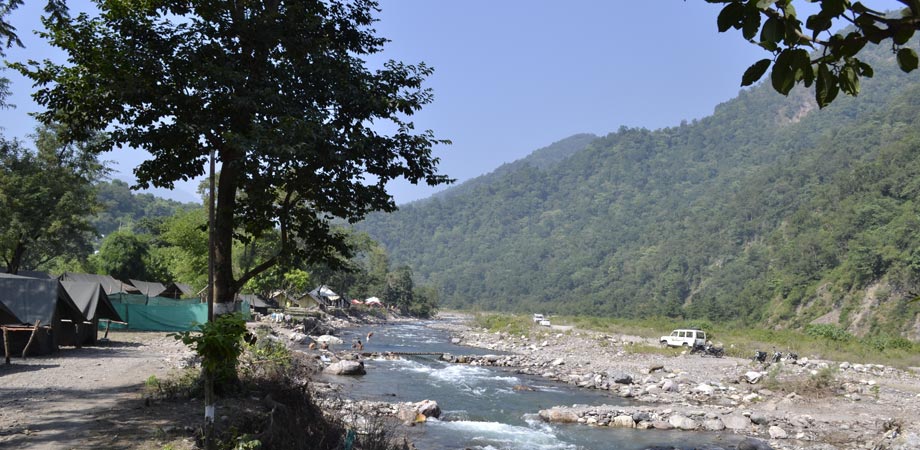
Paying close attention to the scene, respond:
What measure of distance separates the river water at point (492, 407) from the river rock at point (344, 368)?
2.11 ft

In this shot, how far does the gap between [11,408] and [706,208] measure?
158 metres

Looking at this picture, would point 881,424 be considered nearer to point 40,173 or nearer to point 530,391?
point 530,391

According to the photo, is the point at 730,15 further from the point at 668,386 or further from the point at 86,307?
the point at 668,386

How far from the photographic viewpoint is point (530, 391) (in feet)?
77.3

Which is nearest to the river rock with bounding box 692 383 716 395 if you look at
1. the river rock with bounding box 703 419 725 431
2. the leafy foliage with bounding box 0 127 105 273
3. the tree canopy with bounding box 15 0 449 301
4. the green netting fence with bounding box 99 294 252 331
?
the river rock with bounding box 703 419 725 431

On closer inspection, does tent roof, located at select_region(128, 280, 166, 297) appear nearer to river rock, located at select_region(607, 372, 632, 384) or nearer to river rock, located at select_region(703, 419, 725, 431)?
river rock, located at select_region(607, 372, 632, 384)

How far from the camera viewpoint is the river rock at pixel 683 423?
16.8m

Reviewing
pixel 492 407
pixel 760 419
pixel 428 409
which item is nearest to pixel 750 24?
pixel 428 409

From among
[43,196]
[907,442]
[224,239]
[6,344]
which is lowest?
[907,442]

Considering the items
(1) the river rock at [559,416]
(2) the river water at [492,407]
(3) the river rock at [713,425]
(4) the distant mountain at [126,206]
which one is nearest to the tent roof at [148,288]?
(2) the river water at [492,407]

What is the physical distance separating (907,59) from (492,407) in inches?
732

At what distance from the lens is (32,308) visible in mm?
14820

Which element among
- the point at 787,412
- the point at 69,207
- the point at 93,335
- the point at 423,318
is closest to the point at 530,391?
the point at 787,412

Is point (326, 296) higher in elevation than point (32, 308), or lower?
lower
